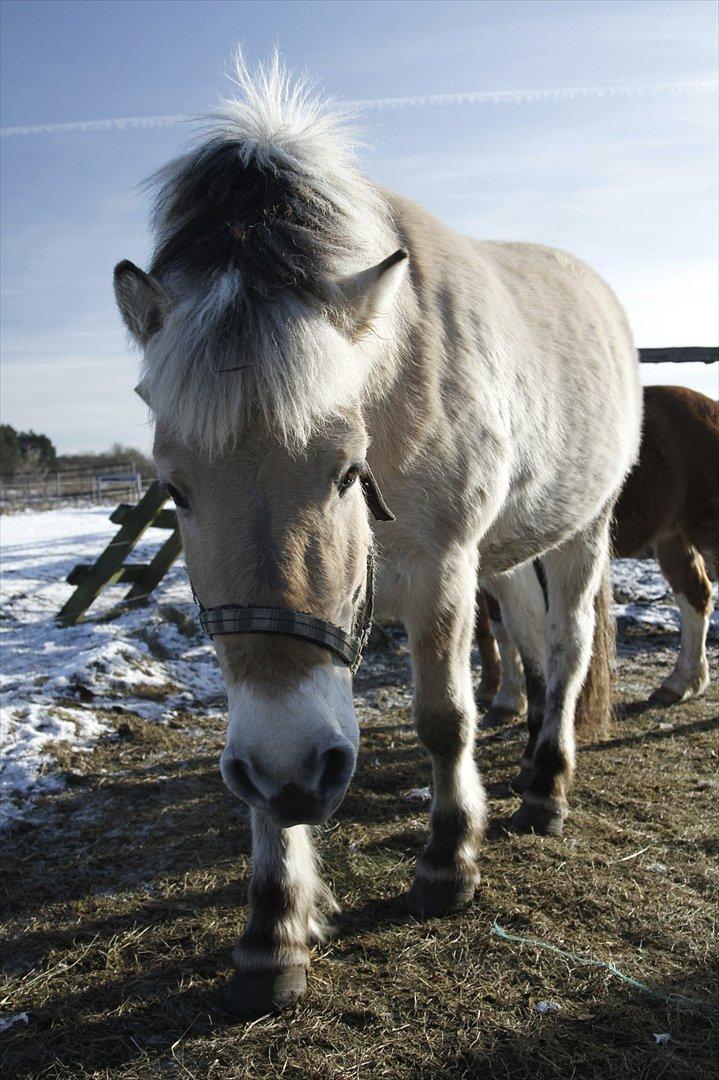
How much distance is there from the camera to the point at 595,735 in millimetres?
4730

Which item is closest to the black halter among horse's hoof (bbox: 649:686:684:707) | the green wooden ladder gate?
horse's hoof (bbox: 649:686:684:707)

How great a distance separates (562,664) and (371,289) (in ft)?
8.17

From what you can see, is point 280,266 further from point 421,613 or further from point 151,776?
point 151,776

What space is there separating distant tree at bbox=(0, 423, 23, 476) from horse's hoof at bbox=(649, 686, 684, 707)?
36.4 metres

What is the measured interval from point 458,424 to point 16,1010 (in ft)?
7.42

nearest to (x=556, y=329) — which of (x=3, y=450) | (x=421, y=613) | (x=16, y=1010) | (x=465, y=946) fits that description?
(x=421, y=613)

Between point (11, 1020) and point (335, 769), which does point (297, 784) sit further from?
point (11, 1020)

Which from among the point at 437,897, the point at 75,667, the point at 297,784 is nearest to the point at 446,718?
the point at 437,897

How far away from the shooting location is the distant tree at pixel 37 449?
44000 mm

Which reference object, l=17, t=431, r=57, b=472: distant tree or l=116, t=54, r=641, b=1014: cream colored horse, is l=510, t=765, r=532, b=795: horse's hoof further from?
l=17, t=431, r=57, b=472: distant tree

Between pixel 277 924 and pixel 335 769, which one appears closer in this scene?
pixel 335 769

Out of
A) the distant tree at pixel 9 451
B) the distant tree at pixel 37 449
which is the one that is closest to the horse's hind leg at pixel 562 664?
the distant tree at pixel 9 451

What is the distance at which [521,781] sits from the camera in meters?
4.01

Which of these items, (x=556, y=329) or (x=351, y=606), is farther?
(x=556, y=329)
